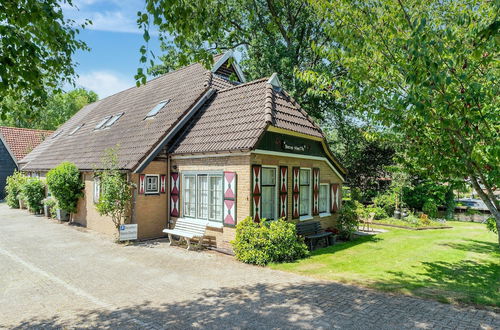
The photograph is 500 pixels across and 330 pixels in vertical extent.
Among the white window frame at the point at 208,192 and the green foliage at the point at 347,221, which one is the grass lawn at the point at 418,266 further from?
the white window frame at the point at 208,192

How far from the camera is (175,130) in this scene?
13.5 metres

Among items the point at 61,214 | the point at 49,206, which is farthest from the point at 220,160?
the point at 49,206

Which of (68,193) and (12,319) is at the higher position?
(68,193)

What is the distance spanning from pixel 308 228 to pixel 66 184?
12016 mm

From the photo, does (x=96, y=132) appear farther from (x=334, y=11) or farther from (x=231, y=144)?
(x=334, y=11)

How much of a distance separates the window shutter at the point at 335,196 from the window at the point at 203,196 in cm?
588

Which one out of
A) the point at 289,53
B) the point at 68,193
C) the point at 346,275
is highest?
the point at 289,53

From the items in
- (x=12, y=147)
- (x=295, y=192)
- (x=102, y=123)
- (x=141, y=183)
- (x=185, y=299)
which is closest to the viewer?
(x=185, y=299)

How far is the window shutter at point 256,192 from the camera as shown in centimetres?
1050

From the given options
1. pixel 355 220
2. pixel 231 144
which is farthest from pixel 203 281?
pixel 355 220

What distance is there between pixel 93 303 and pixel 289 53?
65.6 feet

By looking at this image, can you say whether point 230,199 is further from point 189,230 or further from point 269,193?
point 189,230

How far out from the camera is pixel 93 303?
6.69m

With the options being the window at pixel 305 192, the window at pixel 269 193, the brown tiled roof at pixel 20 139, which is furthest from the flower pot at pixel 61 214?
the brown tiled roof at pixel 20 139
